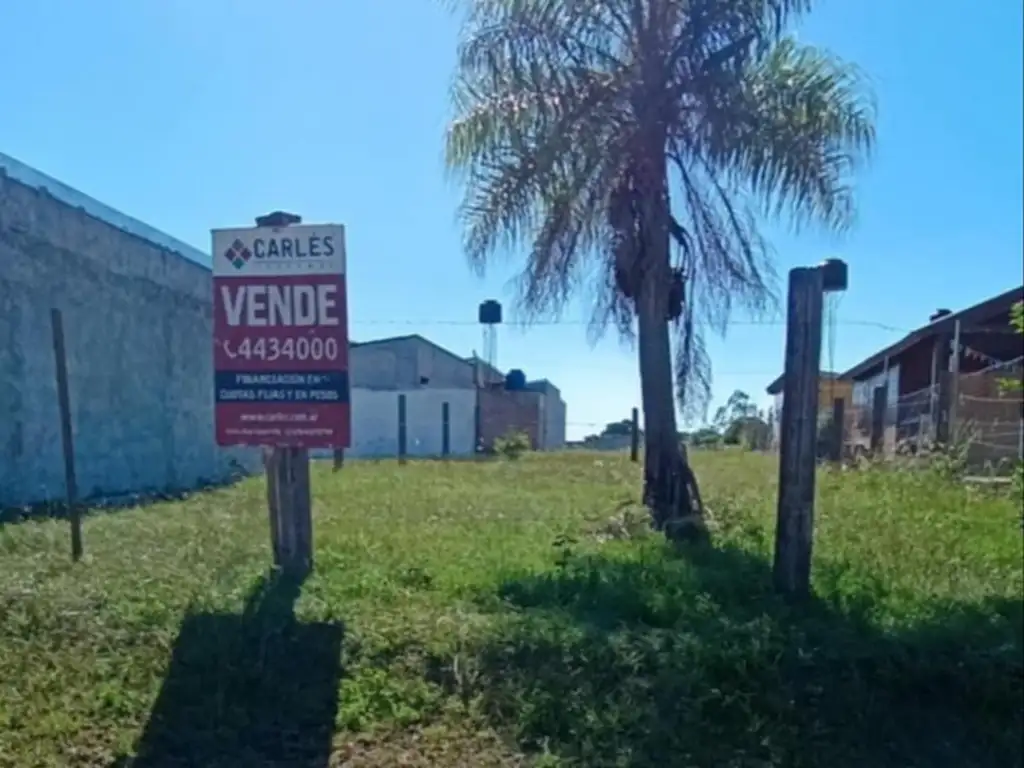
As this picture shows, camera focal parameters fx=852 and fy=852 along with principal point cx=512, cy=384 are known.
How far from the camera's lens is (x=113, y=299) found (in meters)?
10.3

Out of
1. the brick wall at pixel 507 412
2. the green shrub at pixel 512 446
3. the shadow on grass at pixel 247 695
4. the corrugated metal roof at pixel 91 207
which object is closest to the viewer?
the shadow on grass at pixel 247 695

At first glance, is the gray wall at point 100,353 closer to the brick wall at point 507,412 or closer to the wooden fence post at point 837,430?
the wooden fence post at point 837,430

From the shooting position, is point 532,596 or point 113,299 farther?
point 113,299

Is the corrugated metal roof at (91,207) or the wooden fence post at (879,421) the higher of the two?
the corrugated metal roof at (91,207)

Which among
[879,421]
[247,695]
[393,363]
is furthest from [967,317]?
[393,363]

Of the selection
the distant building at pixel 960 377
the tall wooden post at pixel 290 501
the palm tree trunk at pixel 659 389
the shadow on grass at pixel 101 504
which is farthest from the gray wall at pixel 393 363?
the tall wooden post at pixel 290 501

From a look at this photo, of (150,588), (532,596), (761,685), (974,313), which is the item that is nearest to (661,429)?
(532,596)

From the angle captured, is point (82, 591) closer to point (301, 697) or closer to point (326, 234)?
point (301, 697)

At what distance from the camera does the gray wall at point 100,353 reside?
A: 821 cm

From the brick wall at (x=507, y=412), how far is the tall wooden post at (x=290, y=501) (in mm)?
24290

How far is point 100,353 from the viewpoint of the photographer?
10.0 metres

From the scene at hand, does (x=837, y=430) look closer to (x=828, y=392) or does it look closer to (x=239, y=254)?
(x=828, y=392)

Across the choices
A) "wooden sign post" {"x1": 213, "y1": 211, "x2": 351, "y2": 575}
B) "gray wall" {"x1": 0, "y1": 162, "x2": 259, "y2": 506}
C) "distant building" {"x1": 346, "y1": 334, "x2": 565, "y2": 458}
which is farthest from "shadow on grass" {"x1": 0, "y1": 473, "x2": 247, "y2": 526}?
"distant building" {"x1": 346, "y1": 334, "x2": 565, "y2": 458}

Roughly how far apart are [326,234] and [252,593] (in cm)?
204
